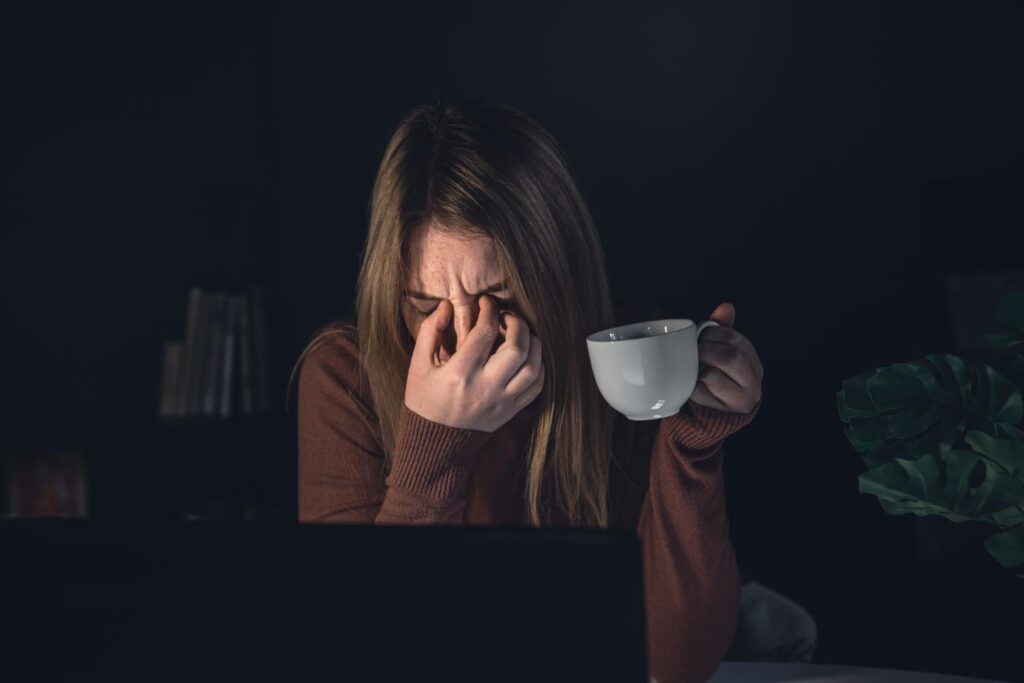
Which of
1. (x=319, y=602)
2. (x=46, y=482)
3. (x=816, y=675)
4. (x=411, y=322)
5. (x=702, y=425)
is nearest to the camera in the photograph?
(x=319, y=602)

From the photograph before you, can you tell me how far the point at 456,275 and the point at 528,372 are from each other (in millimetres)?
160

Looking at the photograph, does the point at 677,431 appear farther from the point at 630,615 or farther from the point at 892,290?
the point at 892,290

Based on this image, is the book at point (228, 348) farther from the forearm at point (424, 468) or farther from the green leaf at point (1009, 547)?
the green leaf at point (1009, 547)

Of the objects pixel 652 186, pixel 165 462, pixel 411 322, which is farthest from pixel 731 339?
pixel 165 462

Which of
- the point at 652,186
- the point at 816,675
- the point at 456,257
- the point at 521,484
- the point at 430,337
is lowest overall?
the point at 816,675

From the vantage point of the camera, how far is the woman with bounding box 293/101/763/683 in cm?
116

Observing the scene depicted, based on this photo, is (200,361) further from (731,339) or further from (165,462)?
(731,339)

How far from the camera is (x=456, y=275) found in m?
1.24

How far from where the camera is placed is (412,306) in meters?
1.33

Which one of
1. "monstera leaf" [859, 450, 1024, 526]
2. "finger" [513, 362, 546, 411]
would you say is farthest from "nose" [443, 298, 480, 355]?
"monstera leaf" [859, 450, 1024, 526]

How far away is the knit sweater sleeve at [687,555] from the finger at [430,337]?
0.29m

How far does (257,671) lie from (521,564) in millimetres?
143

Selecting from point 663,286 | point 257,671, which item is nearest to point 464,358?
point 257,671

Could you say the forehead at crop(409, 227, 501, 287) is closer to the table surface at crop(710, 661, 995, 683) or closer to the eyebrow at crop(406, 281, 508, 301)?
the eyebrow at crop(406, 281, 508, 301)
